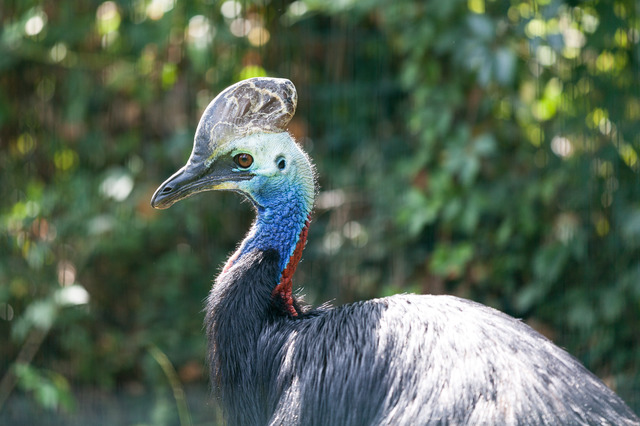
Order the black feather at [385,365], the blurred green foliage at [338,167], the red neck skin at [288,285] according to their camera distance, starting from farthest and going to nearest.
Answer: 1. the blurred green foliage at [338,167]
2. the red neck skin at [288,285]
3. the black feather at [385,365]

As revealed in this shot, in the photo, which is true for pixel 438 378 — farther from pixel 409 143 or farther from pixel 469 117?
pixel 409 143

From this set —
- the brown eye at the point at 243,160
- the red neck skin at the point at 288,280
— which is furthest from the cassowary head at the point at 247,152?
the red neck skin at the point at 288,280

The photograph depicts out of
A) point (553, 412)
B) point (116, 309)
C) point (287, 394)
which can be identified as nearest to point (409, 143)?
point (116, 309)

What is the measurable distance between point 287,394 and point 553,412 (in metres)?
0.65

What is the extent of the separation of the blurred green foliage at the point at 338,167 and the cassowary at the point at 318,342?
4.77 feet

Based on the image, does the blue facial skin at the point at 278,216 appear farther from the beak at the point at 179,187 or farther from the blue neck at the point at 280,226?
the beak at the point at 179,187

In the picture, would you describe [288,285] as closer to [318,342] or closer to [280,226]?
[280,226]

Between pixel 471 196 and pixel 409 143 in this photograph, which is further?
pixel 409 143

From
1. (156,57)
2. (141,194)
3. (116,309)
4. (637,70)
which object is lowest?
(116,309)

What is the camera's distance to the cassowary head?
235 cm

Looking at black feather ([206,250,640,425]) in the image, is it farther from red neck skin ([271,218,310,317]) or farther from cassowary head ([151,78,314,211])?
cassowary head ([151,78,314,211])

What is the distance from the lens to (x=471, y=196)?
3.88m

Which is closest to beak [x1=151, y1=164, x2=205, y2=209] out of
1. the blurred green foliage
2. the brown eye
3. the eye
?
Result: the brown eye

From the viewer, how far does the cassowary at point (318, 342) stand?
181 cm
